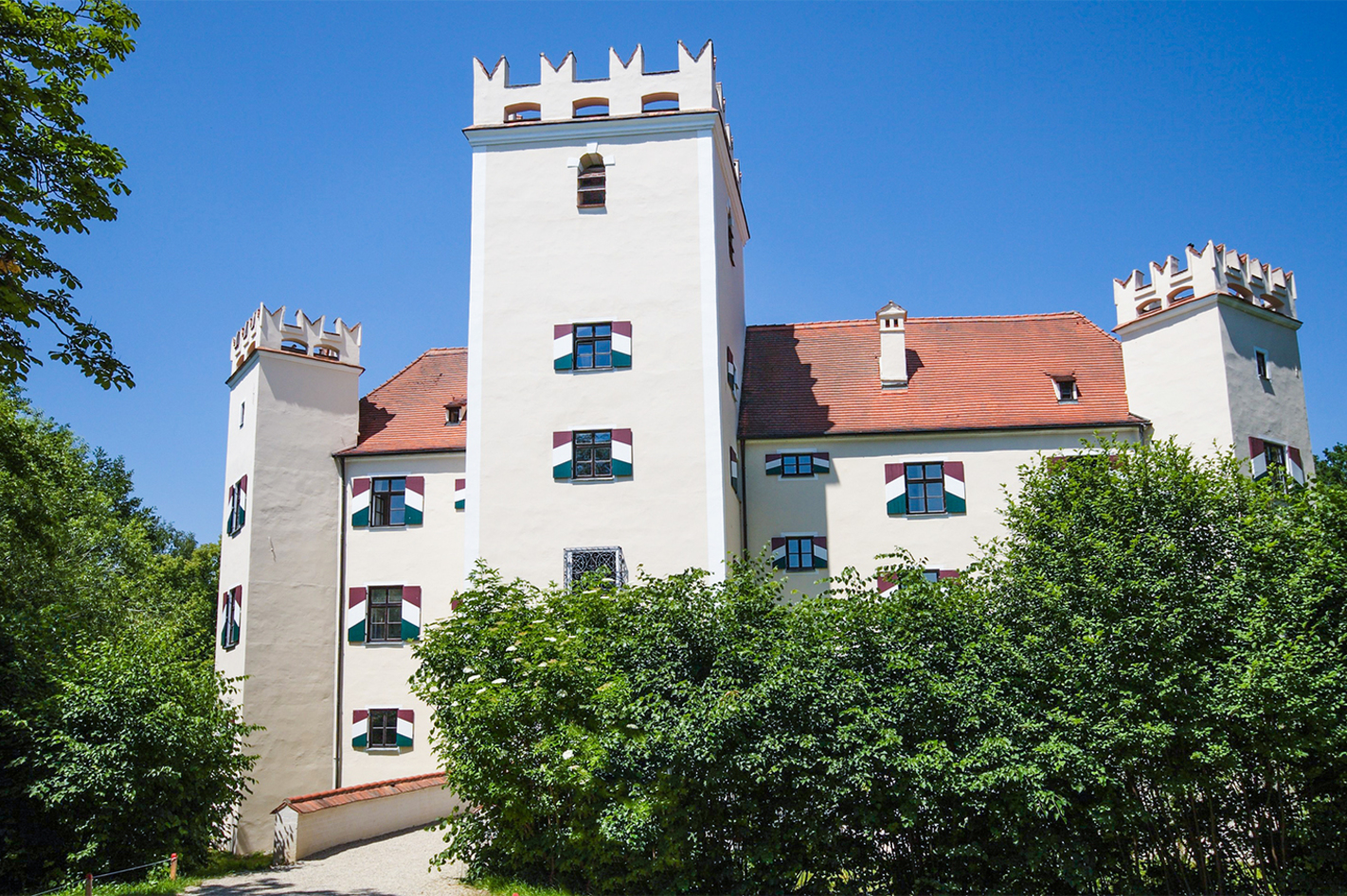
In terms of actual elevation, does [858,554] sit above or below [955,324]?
below

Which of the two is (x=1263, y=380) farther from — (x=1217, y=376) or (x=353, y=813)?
(x=353, y=813)

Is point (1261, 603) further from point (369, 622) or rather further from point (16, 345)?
point (369, 622)

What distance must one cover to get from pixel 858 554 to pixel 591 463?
229 inches

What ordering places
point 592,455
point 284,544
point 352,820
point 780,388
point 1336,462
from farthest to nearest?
point 1336,462
point 780,388
point 284,544
point 592,455
point 352,820

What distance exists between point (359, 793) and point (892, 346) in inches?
566

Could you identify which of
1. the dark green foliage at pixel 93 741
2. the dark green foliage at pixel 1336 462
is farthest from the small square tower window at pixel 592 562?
the dark green foliage at pixel 1336 462

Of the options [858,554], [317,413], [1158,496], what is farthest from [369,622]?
[1158,496]

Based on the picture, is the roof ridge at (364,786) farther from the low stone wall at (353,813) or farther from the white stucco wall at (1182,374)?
the white stucco wall at (1182,374)

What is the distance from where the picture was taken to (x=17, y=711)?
16.6 metres

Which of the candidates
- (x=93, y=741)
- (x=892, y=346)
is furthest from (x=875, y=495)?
(x=93, y=741)

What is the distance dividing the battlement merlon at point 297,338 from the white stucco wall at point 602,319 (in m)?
6.27

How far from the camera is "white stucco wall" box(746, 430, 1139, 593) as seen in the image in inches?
849

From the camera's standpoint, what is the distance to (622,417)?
787 inches

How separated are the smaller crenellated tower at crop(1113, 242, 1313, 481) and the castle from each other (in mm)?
59
